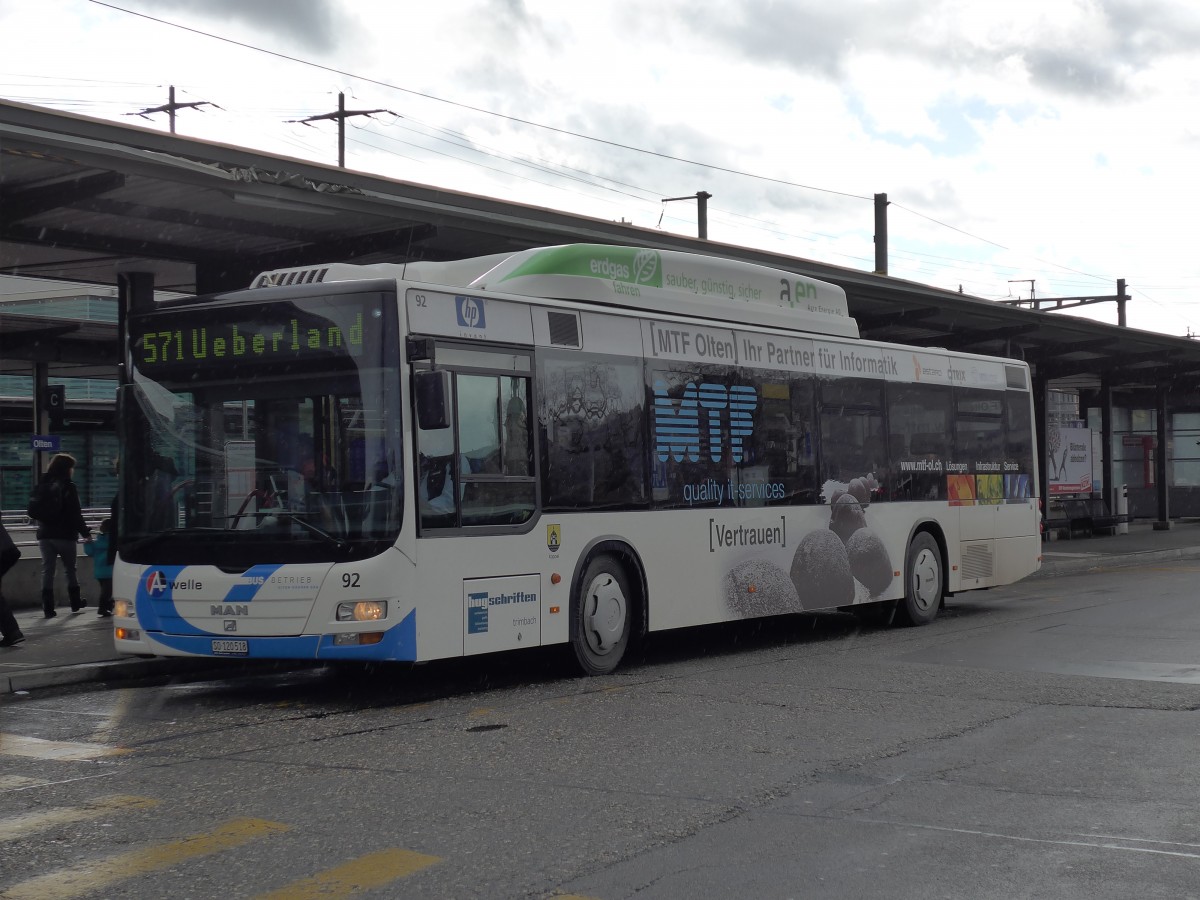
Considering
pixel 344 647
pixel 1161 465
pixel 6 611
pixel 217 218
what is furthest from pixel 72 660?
pixel 1161 465

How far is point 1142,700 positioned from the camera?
9547mm

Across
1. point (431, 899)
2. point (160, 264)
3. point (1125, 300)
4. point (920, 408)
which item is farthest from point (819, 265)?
point (1125, 300)

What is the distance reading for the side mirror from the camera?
30.4 ft

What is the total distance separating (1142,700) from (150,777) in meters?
6.47

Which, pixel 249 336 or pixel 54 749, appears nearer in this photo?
pixel 54 749

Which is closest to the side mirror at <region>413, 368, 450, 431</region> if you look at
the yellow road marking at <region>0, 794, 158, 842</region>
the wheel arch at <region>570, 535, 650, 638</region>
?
the wheel arch at <region>570, 535, 650, 638</region>

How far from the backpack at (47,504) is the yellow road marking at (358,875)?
427 inches

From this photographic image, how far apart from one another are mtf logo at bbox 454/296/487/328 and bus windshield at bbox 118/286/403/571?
2.17ft

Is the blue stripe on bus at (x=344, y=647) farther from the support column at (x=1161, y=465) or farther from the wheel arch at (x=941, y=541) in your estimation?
the support column at (x=1161, y=465)

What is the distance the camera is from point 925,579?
15.5 m

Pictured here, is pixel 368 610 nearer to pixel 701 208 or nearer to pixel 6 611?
pixel 6 611

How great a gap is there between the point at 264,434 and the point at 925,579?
8.41 metres

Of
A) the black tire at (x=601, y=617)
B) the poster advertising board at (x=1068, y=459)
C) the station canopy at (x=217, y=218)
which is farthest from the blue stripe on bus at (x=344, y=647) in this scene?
the poster advertising board at (x=1068, y=459)

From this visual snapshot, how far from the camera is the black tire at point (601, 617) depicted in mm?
10836
